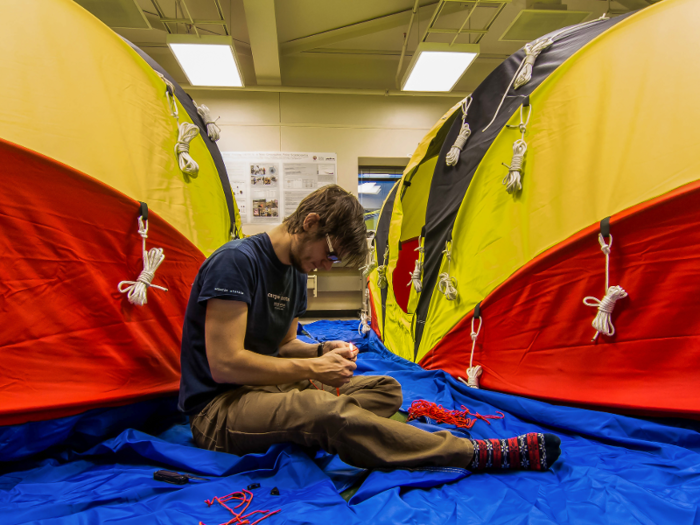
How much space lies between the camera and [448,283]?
1.39 meters

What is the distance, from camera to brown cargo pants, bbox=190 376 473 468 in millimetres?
750

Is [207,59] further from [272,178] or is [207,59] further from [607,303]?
[607,303]

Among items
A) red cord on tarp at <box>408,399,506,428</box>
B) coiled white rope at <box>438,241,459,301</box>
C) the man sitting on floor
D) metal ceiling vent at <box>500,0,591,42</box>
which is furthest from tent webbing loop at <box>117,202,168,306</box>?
metal ceiling vent at <box>500,0,591,42</box>

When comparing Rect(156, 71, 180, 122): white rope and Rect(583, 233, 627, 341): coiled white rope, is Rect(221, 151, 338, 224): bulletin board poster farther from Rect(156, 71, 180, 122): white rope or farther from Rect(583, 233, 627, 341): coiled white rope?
Rect(583, 233, 627, 341): coiled white rope

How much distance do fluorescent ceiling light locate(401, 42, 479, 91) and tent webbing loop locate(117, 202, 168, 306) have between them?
2500 millimetres

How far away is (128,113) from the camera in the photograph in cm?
104

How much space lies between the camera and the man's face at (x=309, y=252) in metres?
0.95

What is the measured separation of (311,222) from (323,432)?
0.48m

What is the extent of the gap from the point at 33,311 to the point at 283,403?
1.84ft

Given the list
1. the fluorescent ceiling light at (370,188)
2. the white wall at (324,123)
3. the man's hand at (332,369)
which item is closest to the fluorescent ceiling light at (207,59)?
the white wall at (324,123)

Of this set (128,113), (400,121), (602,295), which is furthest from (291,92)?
(602,295)

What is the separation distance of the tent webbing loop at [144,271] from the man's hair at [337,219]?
0.37 meters

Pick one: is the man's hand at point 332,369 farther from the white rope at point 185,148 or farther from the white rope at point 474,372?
the white rope at point 185,148

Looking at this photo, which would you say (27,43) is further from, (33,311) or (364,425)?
(364,425)
